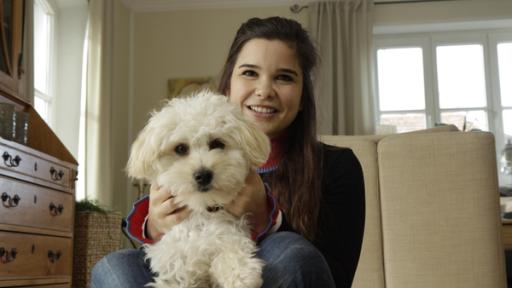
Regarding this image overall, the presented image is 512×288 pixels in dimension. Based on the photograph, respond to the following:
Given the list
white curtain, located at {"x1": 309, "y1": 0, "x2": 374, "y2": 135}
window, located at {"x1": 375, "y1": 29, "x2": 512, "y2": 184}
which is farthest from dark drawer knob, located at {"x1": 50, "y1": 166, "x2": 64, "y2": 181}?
window, located at {"x1": 375, "y1": 29, "x2": 512, "y2": 184}

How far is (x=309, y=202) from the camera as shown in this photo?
1684mm

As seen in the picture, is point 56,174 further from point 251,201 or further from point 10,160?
point 251,201

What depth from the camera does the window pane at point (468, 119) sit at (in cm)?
594

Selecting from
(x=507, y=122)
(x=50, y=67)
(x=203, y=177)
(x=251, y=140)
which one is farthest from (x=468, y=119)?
(x=203, y=177)

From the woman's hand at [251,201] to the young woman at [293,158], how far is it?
46mm

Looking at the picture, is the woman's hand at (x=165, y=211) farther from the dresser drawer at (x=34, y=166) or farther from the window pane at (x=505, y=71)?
the window pane at (x=505, y=71)

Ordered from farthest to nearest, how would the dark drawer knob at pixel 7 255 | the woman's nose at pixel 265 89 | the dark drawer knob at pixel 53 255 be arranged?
the dark drawer knob at pixel 53 255 → the dark drawer knob at pixel 7 255 → the woman's nose at pixel 265 89

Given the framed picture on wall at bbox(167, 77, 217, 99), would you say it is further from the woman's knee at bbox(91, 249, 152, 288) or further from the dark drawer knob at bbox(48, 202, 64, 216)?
the woman's knee at bbox(91, 249, 152, 288)

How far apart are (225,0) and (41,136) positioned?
336 centimetres

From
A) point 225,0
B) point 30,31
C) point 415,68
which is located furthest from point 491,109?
point 30,31

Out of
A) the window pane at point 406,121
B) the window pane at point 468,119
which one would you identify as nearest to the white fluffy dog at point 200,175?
the window pane at point 406,121

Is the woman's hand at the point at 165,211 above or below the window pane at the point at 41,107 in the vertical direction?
below

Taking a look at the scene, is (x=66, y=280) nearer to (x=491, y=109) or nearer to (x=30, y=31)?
(x=30, y=31)

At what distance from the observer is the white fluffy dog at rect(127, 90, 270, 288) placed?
A: 122 centimetres
